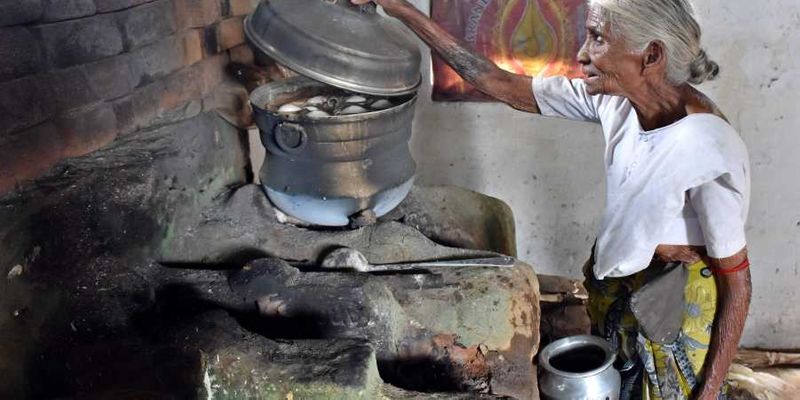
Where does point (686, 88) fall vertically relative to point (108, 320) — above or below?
above

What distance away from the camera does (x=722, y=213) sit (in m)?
1.49

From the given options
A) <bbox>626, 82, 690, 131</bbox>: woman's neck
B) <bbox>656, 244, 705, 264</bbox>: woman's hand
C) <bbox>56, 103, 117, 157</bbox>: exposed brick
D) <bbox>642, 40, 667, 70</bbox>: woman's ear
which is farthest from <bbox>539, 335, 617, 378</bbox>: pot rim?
<bbox>56, 103, 117, 157</bbox>: exposed brick

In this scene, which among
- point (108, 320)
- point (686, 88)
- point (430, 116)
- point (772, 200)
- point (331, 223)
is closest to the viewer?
point (108, 320)

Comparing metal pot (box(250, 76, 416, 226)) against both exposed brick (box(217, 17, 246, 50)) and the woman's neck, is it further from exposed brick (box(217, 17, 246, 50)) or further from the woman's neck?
the woman's neck

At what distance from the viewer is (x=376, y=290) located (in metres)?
1.45

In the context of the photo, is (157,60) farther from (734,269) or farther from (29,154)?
(734,269)

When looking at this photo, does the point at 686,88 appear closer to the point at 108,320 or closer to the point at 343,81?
the point at 343,81

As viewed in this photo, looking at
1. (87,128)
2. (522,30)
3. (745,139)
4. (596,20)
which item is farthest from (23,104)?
(745,139)

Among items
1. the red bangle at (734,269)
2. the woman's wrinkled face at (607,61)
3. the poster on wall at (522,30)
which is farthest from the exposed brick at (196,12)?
the red bangle at (734,269)

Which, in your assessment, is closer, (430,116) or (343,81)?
(343,81)

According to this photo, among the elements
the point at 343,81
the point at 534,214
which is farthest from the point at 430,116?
the point at 343,81

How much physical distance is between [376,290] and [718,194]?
77 cm

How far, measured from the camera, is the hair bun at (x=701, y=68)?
1.56 meters

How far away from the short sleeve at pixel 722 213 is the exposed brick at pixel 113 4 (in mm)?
1477
